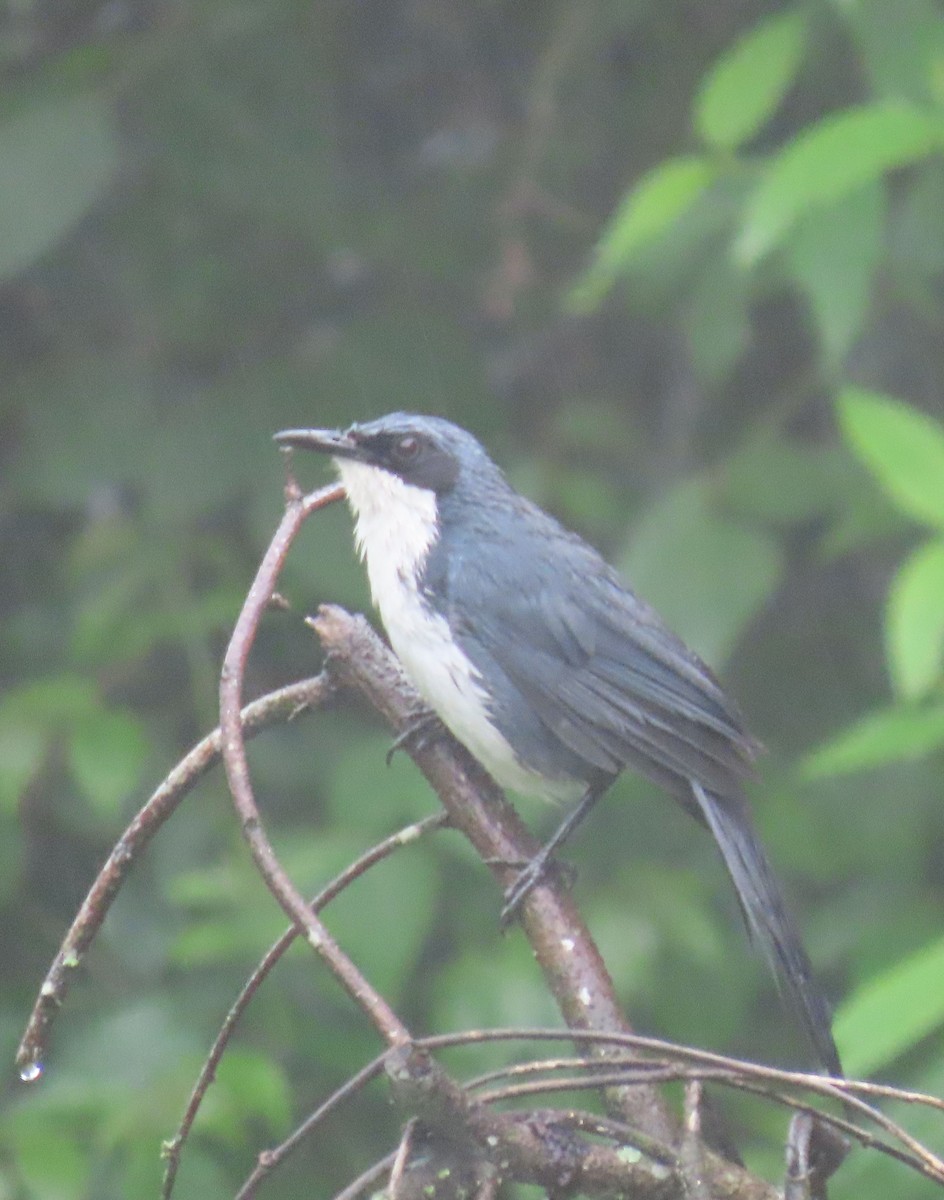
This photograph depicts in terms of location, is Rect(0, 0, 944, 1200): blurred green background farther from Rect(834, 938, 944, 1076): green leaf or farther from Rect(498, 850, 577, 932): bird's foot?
Rect(498, 850, 577, 932): bird's foot

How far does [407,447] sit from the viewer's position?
295 centimetres

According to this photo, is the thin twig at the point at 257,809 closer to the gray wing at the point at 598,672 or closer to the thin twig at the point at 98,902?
the thin twig at the point at 98,902

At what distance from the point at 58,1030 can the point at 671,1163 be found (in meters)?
2.87

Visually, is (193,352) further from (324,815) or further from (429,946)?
(429,946)

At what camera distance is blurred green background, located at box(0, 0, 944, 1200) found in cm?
349

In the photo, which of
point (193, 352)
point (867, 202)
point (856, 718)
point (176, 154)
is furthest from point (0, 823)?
point (867, 202)

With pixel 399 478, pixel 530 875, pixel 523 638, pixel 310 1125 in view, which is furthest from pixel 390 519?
pixel 310 1125

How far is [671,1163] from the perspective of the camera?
4.33 ft

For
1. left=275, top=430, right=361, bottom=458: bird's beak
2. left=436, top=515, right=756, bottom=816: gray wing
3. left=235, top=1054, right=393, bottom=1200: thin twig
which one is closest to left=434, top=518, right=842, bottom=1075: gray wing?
left=436, top=515, right=756, bottom=816: gray wing

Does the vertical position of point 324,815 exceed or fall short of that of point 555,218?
it falls short

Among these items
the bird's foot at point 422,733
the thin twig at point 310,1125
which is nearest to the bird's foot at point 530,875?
the bird's foot at point 422,733

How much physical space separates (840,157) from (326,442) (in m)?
1.08

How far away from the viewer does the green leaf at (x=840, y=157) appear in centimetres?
311

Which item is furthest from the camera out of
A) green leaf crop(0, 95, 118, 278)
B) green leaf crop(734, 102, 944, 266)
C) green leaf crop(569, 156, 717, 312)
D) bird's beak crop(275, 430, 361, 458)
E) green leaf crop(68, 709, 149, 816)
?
green leaf crop(0, 95, 118, 278)
